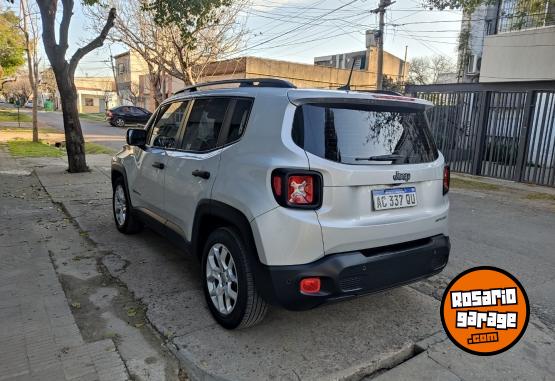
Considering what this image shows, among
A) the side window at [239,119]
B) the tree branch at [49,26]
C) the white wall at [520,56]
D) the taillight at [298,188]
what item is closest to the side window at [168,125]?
→ the side window at [239,119]

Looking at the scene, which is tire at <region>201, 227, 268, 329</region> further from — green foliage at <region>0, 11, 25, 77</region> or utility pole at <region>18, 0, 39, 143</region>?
green foliage at <region>0, 11, 25, 77</region>

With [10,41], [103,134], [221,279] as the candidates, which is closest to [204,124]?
[221,279]

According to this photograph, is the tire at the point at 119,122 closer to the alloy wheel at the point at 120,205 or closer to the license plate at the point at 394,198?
the alloy wheel at the point at 120,205

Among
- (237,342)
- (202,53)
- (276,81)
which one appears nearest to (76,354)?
(237,342)

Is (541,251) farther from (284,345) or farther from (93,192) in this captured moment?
(93,192)

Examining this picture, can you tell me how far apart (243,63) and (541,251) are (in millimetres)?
23449

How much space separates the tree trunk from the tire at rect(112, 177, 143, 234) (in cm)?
530

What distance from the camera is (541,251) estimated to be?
5.36 m

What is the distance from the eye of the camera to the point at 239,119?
10.6 ft

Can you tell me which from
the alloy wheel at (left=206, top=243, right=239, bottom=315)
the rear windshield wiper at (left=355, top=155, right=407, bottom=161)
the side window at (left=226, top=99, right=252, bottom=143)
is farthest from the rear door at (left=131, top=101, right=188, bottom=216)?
the rear windshield wiper at (left=355, top=155, right=407, bottom=161)

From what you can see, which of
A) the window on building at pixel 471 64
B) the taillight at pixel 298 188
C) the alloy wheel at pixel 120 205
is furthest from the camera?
the window on building at pixel 471 64

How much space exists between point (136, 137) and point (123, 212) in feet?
4.15

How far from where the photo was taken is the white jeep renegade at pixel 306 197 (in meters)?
2.65

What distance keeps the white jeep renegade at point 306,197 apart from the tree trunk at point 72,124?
A: 24.8 ft
